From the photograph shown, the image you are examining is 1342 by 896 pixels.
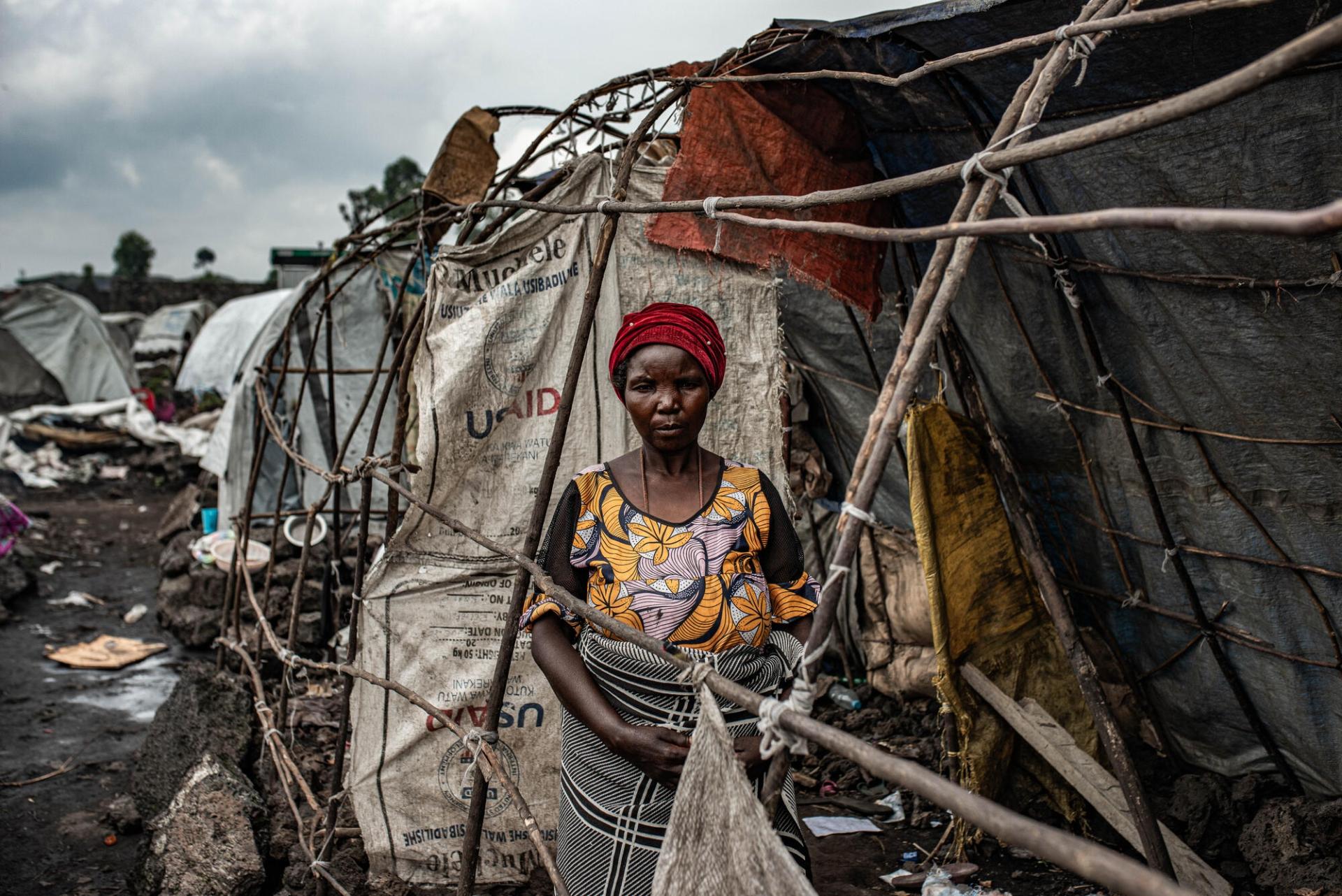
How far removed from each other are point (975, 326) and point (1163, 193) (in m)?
1.01

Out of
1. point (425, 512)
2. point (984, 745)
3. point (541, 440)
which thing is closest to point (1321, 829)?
point (984, 745)

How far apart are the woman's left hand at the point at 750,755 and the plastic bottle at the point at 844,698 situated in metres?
3.19

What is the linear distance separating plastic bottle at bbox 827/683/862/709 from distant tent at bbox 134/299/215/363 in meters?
19.2

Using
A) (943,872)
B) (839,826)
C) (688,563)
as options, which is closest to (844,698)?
(839,826)

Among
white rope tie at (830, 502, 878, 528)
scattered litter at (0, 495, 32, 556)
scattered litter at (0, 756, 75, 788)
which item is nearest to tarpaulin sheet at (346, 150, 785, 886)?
white rope tie at (830, 502, 878, 528)

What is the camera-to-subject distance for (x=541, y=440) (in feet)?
10.1

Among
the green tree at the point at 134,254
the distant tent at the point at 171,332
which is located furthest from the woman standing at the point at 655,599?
the green tree at the point at 134,254

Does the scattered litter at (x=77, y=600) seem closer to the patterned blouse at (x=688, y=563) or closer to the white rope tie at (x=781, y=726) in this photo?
the patterned blouse at (x=688, y=563)

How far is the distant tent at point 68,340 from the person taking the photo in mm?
16688

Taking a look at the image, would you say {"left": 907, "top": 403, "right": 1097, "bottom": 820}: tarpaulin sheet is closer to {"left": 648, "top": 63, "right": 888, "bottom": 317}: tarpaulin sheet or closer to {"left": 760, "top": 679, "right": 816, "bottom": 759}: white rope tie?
{"left": 648, "top": 63, "right": 888, "bottom": 317}: tarpaulin sheet

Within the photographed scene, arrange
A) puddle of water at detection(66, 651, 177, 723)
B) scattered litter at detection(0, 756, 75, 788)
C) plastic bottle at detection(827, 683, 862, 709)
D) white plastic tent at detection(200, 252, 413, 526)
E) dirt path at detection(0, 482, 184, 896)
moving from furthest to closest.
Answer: white plastic tent at detection(200, 252, 413, 526) → puddle of water at detection(66, 651, 177, 723) → plastic bottle at detection(827, 683, 862, 709) → scattered litter at detection(0, 756, 75, 788) → dirt path at detection(0, 482, 184, 896)

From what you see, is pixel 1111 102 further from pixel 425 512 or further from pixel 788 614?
pixel 425 512

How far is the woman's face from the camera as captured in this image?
2.05m

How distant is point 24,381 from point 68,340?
1.41 m
